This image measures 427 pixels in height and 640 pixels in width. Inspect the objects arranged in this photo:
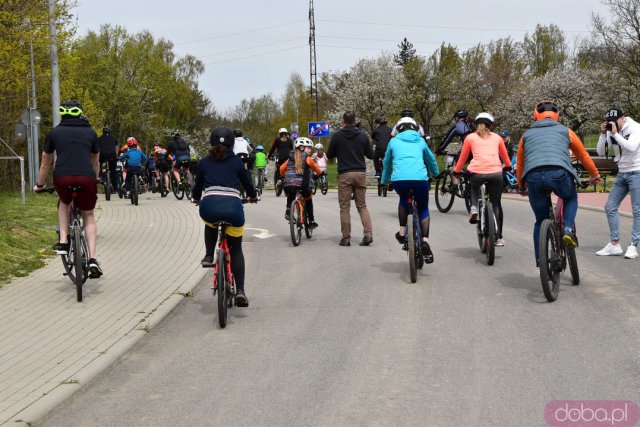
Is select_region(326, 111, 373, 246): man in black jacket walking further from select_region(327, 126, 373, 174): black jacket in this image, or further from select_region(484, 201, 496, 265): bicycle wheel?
select_region(484, 201, 496, 265): bicycle wheel

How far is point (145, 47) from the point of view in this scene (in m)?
68.1

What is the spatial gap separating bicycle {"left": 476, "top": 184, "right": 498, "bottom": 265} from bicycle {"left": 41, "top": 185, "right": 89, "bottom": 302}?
457cm

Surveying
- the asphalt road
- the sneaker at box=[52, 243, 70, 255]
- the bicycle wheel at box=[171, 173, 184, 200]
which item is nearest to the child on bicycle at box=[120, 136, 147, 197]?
the bicycle wheel at box=[171, 173, 184, 200]

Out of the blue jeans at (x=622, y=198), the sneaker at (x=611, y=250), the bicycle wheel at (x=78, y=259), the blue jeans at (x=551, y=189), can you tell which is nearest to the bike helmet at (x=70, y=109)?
the bicycle wheel at (x=78, y=259)

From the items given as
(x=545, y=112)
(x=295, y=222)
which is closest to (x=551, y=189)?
(x=545, y=112)

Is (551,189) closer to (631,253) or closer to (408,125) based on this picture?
(408,125)

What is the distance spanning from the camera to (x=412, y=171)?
988 cm

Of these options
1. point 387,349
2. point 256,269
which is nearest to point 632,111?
point 256,269

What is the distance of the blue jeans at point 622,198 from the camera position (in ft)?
35.5

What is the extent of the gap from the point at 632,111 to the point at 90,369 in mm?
46996

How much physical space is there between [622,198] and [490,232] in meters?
2.05

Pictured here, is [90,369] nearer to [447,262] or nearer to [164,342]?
[164,342]

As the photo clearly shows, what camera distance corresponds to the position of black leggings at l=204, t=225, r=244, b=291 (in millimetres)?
7836

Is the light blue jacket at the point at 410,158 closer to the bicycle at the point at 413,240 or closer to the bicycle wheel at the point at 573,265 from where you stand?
the bicycle at the point at 413,240
